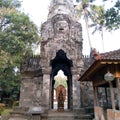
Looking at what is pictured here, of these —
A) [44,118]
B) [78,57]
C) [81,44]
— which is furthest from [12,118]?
[81,44]

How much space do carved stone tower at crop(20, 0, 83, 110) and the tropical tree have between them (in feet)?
Answer: 8.48

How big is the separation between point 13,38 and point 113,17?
29.0 feet

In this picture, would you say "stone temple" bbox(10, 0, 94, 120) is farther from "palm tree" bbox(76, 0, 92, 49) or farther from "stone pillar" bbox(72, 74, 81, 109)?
"palm tree" bbox(76, 0, 92, 49)

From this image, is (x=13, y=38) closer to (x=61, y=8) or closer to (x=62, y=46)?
(x=61, y=8)

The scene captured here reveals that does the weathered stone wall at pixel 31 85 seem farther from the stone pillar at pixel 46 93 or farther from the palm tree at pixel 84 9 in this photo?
the palm tree at pixel 84 9

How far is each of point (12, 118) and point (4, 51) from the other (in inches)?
286

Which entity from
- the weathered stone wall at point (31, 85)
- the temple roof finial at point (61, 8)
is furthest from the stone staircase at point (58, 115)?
the temple roof finial at point (61, 8)

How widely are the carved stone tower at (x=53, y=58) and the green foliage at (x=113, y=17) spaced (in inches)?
110

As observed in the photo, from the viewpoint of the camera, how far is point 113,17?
53.6ft

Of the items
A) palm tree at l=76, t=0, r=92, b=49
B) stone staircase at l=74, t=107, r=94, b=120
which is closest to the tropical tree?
stone staircase at l=74, t=107, r=94, b=120

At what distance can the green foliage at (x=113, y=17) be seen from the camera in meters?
16.0

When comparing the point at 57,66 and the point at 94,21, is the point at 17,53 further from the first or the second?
the point at 94,21

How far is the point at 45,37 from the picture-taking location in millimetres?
15070

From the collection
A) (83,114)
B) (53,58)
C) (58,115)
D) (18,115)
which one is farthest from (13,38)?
(83,114)
